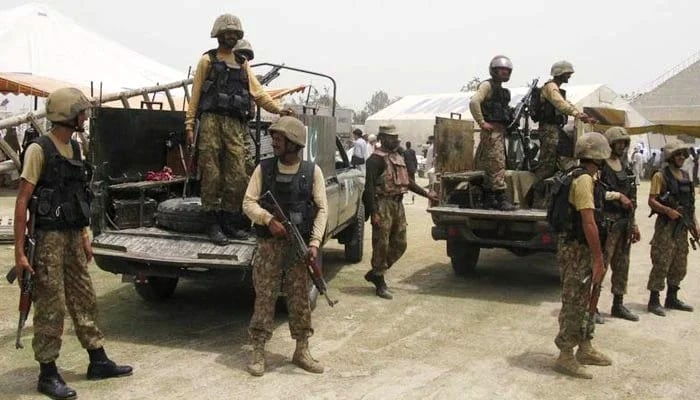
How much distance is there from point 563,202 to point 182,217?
3.09 metres

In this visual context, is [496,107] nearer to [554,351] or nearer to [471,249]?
[471,249]

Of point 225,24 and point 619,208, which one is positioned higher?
point 225,24

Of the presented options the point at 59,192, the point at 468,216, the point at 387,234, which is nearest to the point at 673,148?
the point at 468,216

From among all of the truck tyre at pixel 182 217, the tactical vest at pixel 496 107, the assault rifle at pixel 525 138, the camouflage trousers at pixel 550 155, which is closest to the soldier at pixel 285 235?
the truck tyre at pixel 182 217

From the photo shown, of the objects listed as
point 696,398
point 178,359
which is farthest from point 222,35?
point 696,398

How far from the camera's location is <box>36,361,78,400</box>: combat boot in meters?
3.98

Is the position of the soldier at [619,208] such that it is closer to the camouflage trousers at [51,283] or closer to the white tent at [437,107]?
the camouflage trousers at [51,283]

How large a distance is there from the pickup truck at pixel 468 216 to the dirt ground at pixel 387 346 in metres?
0.49

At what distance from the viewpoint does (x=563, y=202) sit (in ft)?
15.3

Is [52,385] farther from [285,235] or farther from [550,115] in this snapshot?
[550,115]

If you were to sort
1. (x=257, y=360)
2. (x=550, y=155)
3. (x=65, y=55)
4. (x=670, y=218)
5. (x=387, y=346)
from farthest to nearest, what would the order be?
(x=65, y=55) < (x=550, y=155) < (x=670, y=218) < (x=387, y=346) < (x=257, y=360)

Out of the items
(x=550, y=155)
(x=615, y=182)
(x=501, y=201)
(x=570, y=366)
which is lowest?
(x=570, y=366)

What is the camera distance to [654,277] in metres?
6.37

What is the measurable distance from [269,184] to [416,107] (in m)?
30.9
